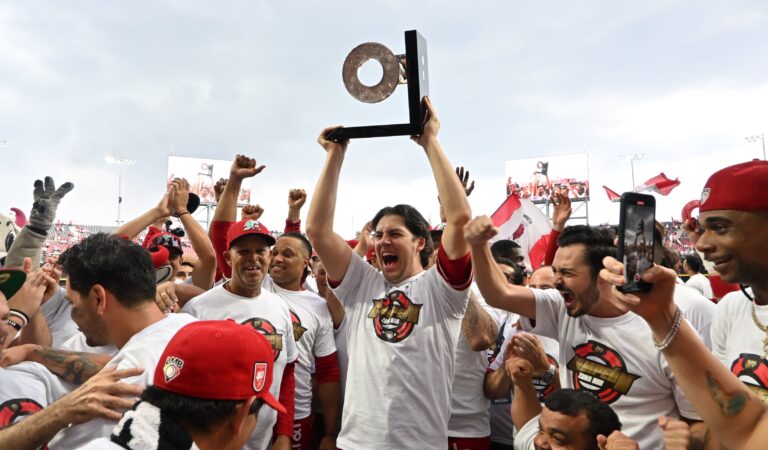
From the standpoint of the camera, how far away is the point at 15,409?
226 cm

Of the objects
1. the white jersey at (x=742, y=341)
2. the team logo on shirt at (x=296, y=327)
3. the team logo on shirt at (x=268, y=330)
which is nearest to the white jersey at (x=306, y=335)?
the team logo on shirt at (x=296, y=327)

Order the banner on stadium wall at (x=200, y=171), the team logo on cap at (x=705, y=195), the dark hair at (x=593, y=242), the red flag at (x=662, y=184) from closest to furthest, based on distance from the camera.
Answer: the team logo on cap at (x=705, y=195) < the dark hair at (x=593, y=242) < the red flag at (x=662, y=184) < the banner on stadium wall at (x=200, y=171)

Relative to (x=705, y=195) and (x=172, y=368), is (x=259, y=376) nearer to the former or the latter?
(x=172, y=368)

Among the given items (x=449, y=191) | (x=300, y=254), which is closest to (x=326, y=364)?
(x=300, y=254)

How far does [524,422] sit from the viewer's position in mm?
3053

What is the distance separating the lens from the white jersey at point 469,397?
3631 mm

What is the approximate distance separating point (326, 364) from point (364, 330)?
4.47 feet

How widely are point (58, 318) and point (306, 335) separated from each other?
1.68 meters

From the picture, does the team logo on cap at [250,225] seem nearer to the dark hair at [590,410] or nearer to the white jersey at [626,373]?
the white jersey at [626,373]

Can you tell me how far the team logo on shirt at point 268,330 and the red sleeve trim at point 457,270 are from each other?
127cm

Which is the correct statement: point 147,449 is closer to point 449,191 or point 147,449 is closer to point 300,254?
point 449,191

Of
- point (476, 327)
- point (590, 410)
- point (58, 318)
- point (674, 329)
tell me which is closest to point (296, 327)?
point (476, 327)

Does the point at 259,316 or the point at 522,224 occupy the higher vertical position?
the point at 522,224

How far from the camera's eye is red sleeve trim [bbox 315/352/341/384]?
4391 mm
